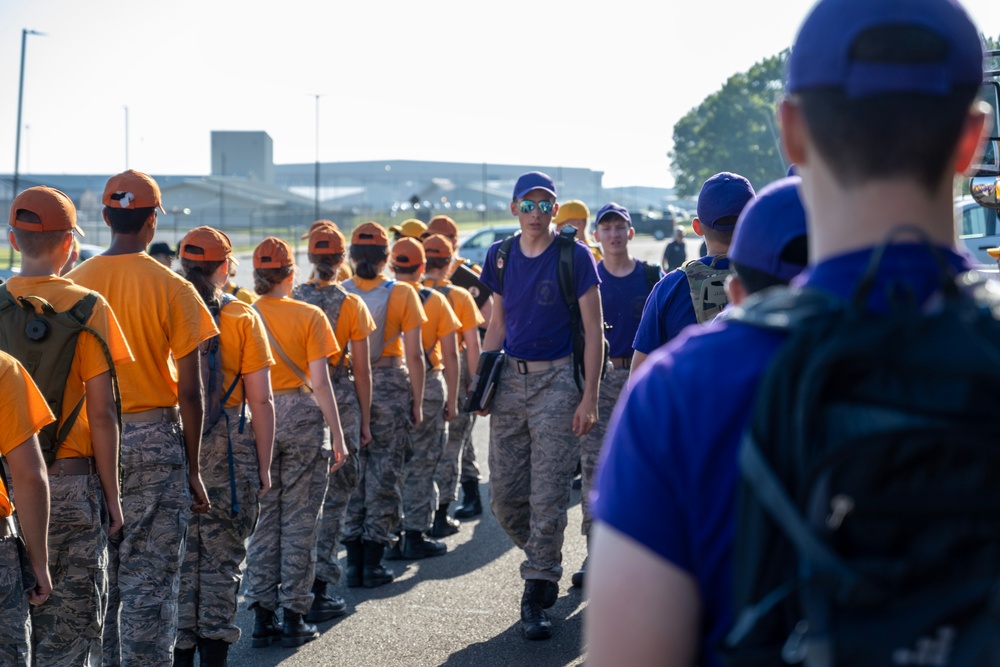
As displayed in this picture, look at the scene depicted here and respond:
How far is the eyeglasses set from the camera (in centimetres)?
659

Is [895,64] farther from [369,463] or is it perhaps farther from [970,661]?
[369,463]

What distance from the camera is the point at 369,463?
7.57 metres

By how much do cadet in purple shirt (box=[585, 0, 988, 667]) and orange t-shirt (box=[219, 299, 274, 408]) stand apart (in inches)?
165

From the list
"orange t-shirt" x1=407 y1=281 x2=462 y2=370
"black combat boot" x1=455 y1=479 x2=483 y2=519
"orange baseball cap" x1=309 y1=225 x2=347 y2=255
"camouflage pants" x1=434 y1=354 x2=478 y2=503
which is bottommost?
"black combat boot" x1=455 y1=479 x2=483 y2=519

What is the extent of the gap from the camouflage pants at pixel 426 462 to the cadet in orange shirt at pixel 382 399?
45cm

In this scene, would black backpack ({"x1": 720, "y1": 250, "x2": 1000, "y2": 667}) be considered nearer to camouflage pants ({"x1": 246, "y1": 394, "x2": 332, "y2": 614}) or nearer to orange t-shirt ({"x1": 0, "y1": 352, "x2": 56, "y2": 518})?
orange t-shirt ({"x1": 0, "y1": 352, "x2": 56, "y2": 518})

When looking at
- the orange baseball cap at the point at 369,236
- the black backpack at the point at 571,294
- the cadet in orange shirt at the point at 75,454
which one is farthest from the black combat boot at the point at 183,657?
the orange baseball cap at the point at 369,236

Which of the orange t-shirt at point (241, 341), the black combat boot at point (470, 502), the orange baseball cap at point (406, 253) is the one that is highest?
the orange baseball cap at point (406, 253)

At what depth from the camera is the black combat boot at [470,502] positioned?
9.39m

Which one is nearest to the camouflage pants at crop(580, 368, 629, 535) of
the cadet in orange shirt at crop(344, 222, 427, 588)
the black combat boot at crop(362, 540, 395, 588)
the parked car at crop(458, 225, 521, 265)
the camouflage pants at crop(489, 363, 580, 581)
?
the camouflage pants at crop(489, 363, 580, 581)

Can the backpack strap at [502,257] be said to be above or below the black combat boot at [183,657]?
above

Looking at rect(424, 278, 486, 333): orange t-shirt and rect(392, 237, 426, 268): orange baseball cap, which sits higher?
rect(392, 237, 426, 268): orange baseball cap

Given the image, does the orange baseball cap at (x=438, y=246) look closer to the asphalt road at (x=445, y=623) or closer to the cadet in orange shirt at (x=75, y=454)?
the asphalt road at (x=445, y=623)

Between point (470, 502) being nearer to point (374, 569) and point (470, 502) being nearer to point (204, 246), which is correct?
point (374, 569)
